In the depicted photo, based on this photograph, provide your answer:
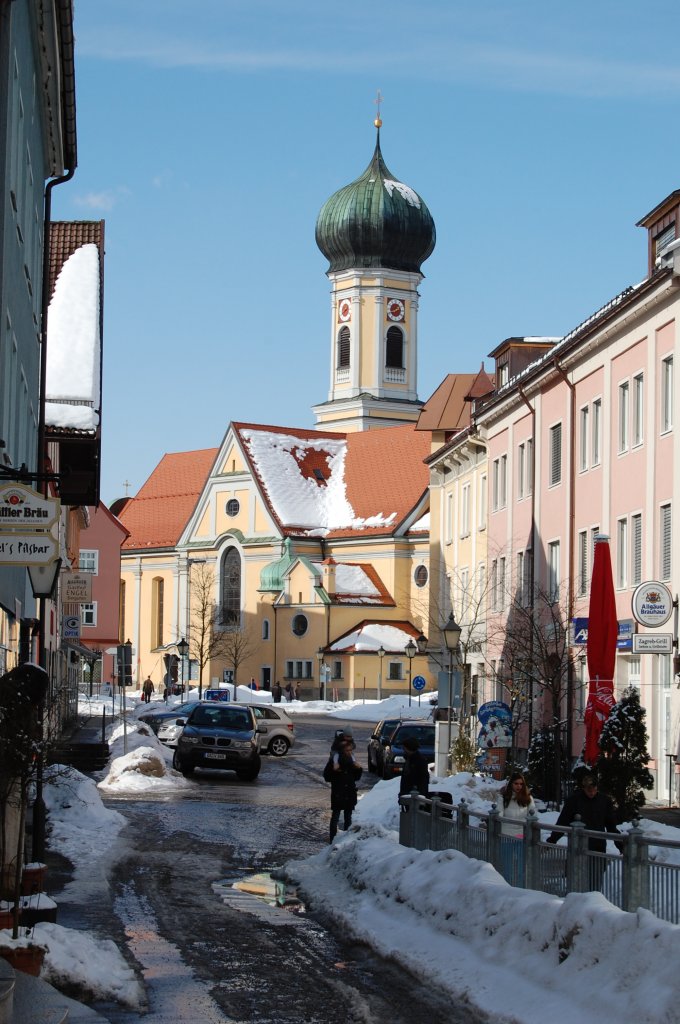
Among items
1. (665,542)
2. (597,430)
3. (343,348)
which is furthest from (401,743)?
(343,348)

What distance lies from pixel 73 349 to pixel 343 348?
100 metres

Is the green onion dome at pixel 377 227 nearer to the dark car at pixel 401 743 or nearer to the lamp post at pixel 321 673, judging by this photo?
the lamp post at pixel 321 673

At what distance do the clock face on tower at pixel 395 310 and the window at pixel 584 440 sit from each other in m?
85.9

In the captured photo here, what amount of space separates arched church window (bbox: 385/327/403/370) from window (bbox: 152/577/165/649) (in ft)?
75.4

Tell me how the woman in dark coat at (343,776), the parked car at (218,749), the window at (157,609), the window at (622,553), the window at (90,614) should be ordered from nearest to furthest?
the woman in dark coat at (343,776) < the window at (622,553) < the parked car at (218,749) < the window at (90,614) < the window at (157,609)

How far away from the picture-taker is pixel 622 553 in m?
32.8

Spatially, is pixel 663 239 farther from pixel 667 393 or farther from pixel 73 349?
pixel 73 349

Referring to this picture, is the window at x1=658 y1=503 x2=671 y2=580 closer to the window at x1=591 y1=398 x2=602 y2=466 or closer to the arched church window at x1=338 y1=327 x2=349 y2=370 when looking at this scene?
the window at x1=591 y1=398 x2=602 y2=466

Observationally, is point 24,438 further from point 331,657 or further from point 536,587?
point 331,657

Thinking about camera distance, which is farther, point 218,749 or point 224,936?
point 218,749

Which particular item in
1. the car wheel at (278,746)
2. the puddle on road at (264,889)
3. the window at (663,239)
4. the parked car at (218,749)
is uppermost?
the window at (663,239)

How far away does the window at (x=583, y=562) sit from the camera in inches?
1415

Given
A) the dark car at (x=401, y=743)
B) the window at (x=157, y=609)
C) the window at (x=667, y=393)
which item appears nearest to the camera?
the window at (x=667, y=393)

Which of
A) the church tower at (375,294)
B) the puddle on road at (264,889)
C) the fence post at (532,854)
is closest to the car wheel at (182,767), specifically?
the puddle on road at (264,889)
